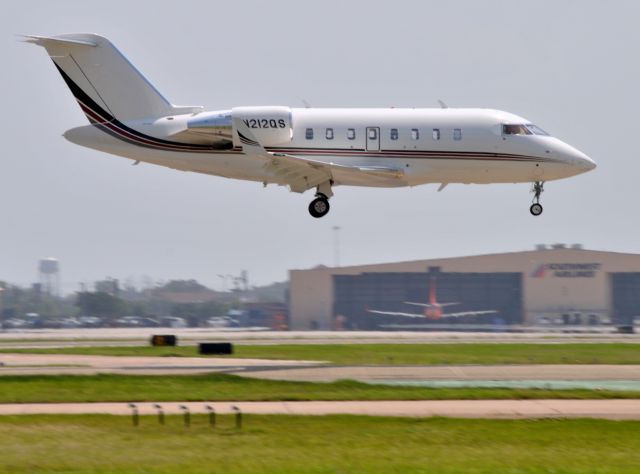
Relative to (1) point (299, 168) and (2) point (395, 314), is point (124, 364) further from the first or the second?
(2) point (395, 314)

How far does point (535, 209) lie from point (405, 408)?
2027 centimetres

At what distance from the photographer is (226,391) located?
3152cm

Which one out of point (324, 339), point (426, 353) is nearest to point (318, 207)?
point (426, 353)

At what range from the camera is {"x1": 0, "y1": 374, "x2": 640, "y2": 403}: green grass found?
30.1 metres

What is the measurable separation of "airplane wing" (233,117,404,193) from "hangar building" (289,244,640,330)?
220ft

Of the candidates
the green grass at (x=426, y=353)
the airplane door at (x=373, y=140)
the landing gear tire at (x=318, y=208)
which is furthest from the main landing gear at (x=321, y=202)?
the green grass at (x=426, y=353)

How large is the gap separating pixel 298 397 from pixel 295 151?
15591 millimetres

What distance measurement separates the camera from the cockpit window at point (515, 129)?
44844mm

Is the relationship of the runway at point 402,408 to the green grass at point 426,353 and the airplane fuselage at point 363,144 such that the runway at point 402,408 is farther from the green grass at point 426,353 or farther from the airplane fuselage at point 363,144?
the airplane fuselage at point 363,144

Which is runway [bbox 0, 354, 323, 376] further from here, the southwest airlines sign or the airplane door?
the southwest airlines sign

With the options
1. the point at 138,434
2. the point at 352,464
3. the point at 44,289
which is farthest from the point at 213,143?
the point at 44,289

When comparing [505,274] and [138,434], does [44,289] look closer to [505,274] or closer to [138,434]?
[505,274]

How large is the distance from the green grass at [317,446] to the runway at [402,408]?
3.89ft

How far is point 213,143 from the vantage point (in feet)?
144
